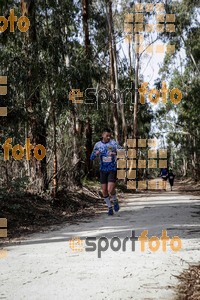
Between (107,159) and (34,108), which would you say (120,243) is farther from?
(34,108)

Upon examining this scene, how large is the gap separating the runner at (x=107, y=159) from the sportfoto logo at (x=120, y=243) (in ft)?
7.83

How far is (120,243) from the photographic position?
535cm

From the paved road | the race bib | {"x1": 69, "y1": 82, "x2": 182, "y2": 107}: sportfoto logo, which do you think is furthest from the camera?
{"x1": 69, "y1": 82, "x2": 182, "y2": 107}: sportfoto logo

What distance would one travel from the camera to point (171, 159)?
8312 cm

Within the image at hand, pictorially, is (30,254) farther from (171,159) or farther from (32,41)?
(171,159)

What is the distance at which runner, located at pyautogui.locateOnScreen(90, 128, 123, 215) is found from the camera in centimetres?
811

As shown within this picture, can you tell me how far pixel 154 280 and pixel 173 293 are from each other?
37cm

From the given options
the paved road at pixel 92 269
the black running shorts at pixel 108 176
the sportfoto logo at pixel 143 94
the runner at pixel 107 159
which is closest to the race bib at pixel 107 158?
the runner at pixel 107 159

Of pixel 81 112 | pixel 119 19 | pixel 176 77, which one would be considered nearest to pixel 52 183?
pixel 81 112

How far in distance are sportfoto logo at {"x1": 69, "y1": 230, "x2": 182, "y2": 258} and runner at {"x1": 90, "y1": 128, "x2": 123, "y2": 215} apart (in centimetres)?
239

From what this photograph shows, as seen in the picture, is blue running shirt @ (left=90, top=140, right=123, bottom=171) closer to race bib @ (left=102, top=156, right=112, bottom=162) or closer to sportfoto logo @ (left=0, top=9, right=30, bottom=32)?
race bib @ (left=102, top=156, right=112, bottom=162)

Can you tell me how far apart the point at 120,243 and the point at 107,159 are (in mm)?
3082

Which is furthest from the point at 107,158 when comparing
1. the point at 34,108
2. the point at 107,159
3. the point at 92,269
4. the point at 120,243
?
the point at 92,269

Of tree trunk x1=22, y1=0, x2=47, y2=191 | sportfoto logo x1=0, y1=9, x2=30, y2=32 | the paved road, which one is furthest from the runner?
sportfoto logo x1=0, y1=9, x2=30, y2=32
